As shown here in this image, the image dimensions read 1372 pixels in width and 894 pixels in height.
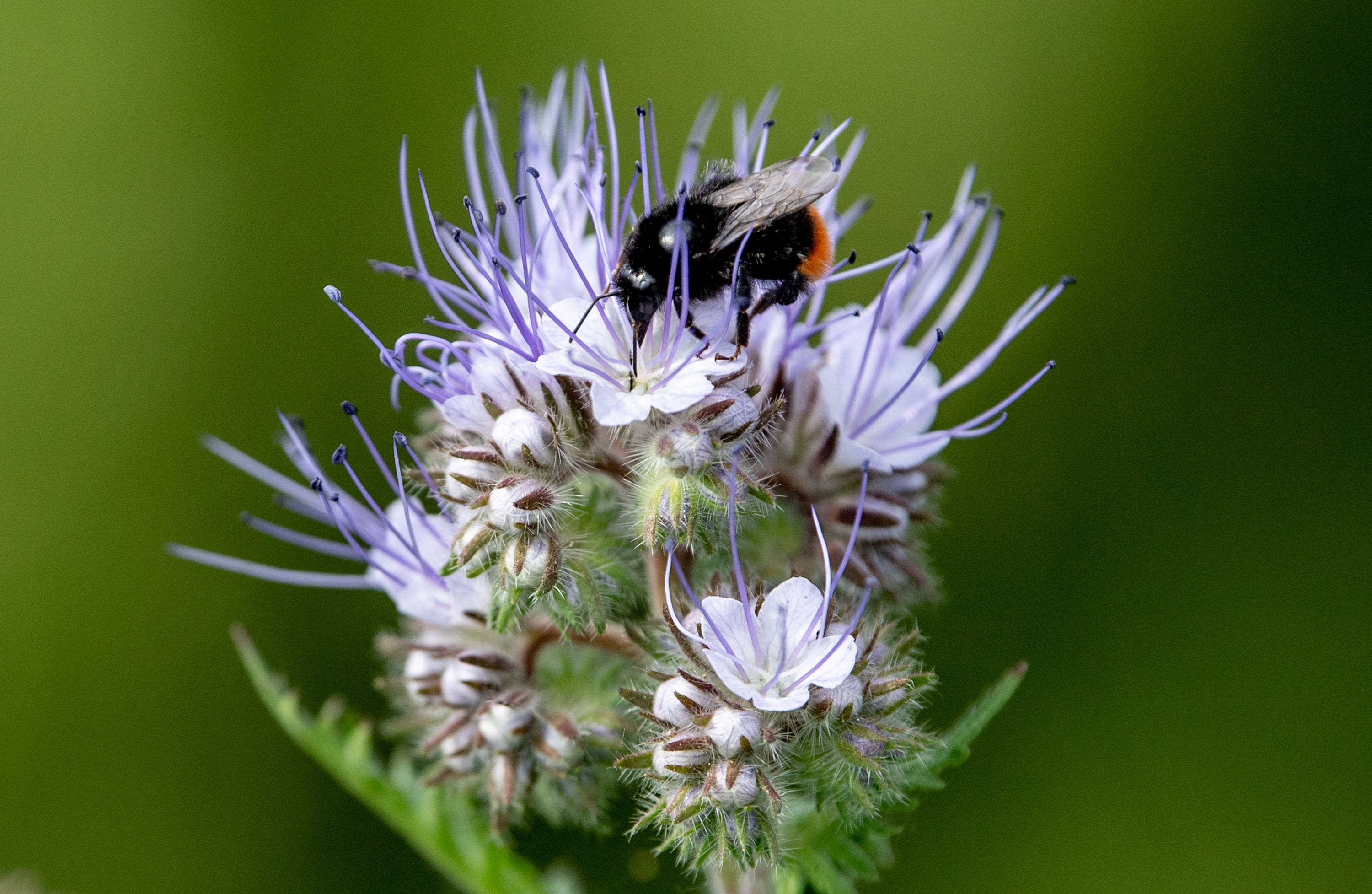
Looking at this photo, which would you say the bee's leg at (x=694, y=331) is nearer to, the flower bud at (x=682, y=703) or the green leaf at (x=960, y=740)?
the flower bud at (x=682, y=703)

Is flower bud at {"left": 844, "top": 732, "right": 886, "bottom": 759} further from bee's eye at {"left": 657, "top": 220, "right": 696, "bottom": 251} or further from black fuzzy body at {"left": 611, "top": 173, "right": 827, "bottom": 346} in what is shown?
bee's eye at {"left": 657, "top": 220, "right": 696, "bottom": 251}

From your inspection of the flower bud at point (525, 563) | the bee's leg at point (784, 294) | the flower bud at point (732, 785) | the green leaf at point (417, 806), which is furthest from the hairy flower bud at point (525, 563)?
the green leaf at point (417, 806)

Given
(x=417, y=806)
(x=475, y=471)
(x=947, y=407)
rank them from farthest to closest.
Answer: (x=947, y=407)
(x=417, y=806)
(x=475, y=471)

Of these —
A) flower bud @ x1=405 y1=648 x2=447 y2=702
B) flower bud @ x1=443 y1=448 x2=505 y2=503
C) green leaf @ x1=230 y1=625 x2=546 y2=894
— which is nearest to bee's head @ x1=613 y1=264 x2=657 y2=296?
flower bud @ x1=443 y1=448 x2=505 y2=503

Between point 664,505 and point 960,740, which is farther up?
point 664,505

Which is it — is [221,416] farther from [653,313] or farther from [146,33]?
[653,313]

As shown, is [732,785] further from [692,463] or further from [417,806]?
[417,806]

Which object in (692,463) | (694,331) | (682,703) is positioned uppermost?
(694,331)

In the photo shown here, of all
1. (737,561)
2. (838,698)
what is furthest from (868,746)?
(737,561)
